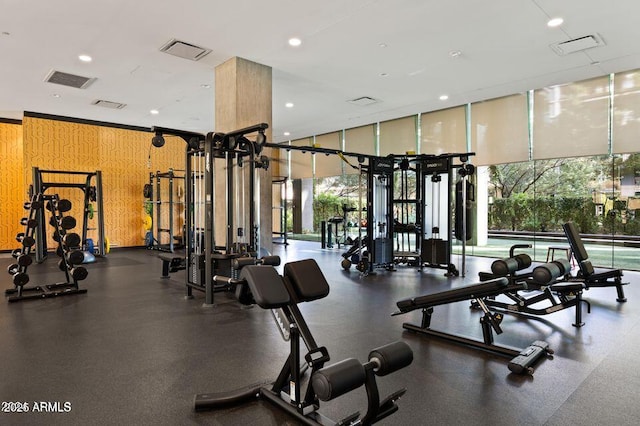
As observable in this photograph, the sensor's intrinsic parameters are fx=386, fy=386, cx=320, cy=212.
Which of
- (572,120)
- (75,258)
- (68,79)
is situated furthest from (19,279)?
(572,120)

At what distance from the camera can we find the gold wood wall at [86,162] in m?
9.03

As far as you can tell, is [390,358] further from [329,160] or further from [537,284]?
[329,160]

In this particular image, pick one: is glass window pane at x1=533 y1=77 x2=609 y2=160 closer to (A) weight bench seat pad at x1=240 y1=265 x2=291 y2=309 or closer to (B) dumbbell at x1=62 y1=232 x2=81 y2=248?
(A) weight bench seat pad at x1=240 y1=265 x2=291 y2=309

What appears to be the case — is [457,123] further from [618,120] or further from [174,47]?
[174,47]

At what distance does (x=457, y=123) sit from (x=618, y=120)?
2934mm

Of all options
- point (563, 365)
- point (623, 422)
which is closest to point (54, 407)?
point (623, 422)

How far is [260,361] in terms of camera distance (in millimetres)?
2830

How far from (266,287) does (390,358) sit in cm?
65

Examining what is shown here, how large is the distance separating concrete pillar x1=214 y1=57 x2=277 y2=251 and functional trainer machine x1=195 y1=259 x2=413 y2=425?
3.90 m

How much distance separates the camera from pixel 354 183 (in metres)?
11.5

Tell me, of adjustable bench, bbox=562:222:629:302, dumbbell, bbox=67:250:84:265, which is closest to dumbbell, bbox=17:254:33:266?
dumbbell, bbox=67:250:84:265

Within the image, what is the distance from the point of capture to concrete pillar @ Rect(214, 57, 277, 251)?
5879 mm

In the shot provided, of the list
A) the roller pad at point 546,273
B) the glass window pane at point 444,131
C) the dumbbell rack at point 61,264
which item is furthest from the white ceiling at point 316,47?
the roller pad at point 546,273

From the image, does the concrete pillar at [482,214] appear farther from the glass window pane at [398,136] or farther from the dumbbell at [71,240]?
the dumbbell at [71,240]
